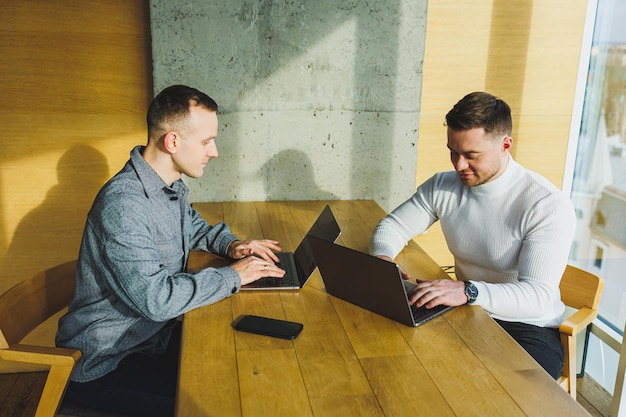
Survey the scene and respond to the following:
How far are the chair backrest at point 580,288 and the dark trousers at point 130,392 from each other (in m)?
1.46

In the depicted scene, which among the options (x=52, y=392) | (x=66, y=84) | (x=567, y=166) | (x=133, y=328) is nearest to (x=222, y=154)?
(x=66, y=84)

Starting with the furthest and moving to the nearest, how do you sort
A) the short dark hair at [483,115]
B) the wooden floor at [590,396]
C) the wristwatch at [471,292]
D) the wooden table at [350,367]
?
the wooden floor at [590,396]
the short dark hair at [483,115]
the wristwatch at [471,292]
the wooden table at [350,367]

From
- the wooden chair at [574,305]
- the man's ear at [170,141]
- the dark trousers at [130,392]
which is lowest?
the dark trousers at [130,392]

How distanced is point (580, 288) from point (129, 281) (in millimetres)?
1606

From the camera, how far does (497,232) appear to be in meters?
2.11

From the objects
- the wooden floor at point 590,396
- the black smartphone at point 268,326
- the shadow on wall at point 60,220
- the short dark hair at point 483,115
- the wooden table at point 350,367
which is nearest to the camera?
the wooden table at point 350,367

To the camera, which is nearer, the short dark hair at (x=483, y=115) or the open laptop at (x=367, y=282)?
the open laptop at (x=367, y=282)

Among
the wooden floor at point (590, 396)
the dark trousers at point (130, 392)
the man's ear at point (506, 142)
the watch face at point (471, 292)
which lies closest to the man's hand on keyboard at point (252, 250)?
the dark trousers at point (130, 392)

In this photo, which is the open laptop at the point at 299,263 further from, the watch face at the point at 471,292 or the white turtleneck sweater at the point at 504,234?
the watch face at the point at 471,292

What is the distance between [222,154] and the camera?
2.89 m

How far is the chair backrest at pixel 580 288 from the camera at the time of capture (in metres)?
2.17

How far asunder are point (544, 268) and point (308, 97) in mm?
1444

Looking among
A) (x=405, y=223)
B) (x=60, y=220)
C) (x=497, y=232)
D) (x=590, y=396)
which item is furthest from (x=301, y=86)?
(x=590, y=396)

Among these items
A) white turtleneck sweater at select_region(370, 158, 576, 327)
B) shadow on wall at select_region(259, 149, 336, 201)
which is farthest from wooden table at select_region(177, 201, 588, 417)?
shadow on wall at select_region(259, 149, 336, 201)
